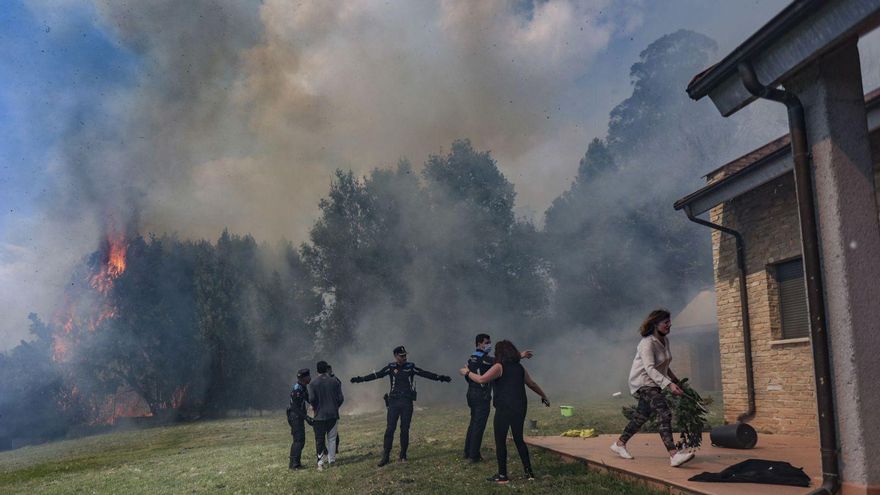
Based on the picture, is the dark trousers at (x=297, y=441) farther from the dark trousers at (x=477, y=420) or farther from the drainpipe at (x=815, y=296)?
the drainpipe at (x=815, y=296)

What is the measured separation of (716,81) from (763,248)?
5776mm

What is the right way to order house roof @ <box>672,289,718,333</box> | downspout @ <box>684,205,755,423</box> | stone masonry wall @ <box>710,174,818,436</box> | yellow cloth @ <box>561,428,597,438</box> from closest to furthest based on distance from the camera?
stone masonry wall @ <box>710,174,818,436</box> < downspout @ <box>684,205,755,423</box> < yellow cloth @ <box>561,428,597,438</box> < house roof @ <box>672,289,718,333</box>

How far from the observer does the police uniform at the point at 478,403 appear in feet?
31.8

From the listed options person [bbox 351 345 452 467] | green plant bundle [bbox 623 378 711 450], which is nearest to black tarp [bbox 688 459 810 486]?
green plant bundle [bbox 623 378 711 450]

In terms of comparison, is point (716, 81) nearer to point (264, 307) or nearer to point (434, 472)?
point (434, 472)

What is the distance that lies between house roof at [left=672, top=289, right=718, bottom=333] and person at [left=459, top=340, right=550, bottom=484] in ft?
86.7

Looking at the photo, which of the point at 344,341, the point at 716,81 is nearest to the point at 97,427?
the point at 344,341

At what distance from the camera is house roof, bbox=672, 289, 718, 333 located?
32.2 metres

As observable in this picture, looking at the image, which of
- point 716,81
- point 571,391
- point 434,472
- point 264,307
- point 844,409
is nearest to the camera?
point 844,409

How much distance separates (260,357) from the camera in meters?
38.6

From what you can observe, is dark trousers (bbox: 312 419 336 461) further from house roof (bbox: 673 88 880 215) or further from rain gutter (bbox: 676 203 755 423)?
house roof (bbox: 673 88 880 215)

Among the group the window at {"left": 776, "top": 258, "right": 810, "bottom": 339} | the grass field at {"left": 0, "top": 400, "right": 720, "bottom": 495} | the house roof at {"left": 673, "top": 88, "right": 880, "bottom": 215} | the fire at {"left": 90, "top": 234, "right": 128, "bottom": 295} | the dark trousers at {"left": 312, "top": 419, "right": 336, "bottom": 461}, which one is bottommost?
the grass field at {"left": 0, "top": 400, "right": 720, "bottom": 495}

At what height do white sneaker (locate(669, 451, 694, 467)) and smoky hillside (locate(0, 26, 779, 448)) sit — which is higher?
smoky hillside (locate(0, 26, 779, 448))

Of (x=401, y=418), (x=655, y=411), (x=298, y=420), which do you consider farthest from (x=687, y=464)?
(x=298, y=420)
